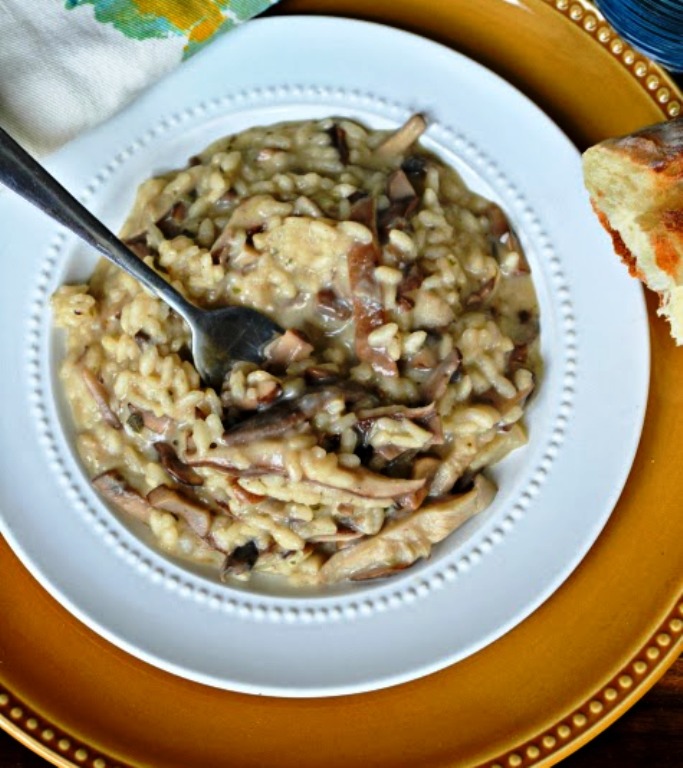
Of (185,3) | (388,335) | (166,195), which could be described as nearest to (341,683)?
(388,335)

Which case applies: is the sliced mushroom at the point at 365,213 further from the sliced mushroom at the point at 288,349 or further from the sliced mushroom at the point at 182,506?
the sliced mushroom at the point at 182,506

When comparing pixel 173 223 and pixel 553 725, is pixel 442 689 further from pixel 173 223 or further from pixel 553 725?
pixel 173 223

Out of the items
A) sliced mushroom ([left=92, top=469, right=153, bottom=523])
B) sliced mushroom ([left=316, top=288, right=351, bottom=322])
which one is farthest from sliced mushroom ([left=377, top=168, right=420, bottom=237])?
sliced mushroom ([left=92, top=469, right=153, bottom=523])

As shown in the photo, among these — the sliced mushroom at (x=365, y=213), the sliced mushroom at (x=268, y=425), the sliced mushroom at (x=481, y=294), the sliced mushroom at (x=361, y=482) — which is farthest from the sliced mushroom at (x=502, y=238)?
the sliced mushroom at (x=268, y=425)

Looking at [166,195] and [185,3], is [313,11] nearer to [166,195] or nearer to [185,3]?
[185,3]

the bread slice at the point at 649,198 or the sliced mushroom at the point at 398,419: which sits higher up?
the bread slice at the point at 649,198

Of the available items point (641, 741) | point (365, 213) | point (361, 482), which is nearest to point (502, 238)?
point (365, 213)
